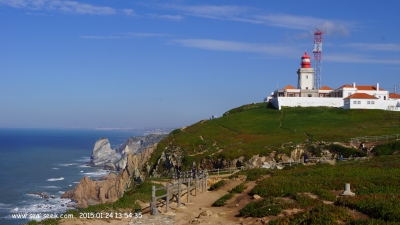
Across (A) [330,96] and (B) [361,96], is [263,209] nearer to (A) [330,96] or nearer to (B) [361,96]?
(B) [361,96]

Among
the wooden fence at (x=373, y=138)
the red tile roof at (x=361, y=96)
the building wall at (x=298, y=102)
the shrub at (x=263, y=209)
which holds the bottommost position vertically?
the shrub at (x=263, y=209)

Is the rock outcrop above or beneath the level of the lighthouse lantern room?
beneath

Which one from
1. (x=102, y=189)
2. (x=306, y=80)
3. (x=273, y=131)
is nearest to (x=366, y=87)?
(x=306, y=80)

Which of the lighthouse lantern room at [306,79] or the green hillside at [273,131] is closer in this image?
the green hillside at [273,131]

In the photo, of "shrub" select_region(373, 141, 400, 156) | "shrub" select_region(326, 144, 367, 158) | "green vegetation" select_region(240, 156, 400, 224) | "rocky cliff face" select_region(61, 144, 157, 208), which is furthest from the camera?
"rocky cliff face" select_region(61, 144, 157, 208)

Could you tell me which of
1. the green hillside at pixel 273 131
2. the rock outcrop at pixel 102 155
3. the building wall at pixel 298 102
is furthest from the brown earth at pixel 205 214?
the rock outcrop at pixel 102 155

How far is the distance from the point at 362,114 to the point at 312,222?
2552 inches

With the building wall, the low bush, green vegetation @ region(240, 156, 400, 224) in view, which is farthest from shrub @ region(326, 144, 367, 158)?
the building wall

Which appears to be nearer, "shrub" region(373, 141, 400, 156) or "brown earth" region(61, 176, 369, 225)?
"brown earth" region(61, 176, 369, 225)

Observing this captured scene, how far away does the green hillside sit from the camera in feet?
171

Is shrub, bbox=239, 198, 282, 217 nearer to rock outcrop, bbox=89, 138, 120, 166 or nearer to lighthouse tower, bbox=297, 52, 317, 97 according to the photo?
lighthouse tower, bbox=297, 52, 317, 97

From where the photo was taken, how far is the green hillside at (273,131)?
5212cm

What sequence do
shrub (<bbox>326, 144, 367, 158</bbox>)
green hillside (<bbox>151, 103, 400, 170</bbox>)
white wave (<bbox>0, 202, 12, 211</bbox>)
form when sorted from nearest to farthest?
shrub (<bbox>326, 144, 367, 158</bbox>), green hillside (<bbox>151, 103, 400, 170</bbox>), white wave (<bbox>0, 202, 12, 211</bbox>)

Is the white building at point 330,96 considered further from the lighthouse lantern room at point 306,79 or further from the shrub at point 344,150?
the shrub at point 344,150
